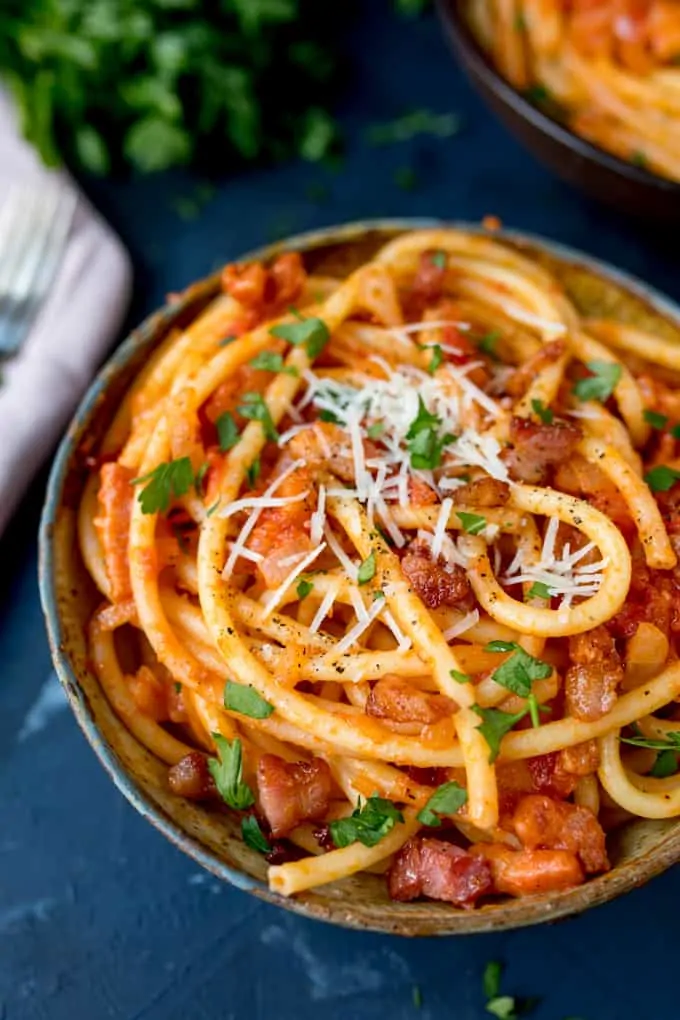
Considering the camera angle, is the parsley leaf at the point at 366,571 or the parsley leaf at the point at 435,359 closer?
the parsley leaf at the point at 366,571

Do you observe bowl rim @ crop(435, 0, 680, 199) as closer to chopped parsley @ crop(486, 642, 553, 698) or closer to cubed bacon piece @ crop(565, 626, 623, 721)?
cubed bacon piece @ crop(565, 626, 623, 721)

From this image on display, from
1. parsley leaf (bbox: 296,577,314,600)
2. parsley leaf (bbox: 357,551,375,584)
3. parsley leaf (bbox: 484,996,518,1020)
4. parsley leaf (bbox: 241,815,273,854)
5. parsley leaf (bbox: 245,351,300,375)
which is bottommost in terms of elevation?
parsley leaf (bbox: 484,996,518,1020)

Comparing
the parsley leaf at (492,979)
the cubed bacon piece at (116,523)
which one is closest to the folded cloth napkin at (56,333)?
the cubed bacon piece at (116,523)

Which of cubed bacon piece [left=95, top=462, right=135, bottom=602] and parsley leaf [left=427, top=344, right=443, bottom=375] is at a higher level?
cubed bacon piece [left=95, top=462, right=135, bottom=602]

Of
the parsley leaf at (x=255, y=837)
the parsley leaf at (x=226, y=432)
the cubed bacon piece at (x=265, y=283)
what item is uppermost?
the cubed bacon piece at (x=265, y=283)

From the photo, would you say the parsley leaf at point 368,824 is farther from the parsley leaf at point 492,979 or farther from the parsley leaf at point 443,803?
the parsley leaf at point 492,979

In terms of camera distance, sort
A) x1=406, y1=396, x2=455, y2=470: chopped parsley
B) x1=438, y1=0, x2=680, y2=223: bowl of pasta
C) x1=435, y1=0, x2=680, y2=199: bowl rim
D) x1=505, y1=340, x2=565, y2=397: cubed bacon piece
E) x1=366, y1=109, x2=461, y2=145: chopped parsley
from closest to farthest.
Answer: x1=406, y1=396, x2=455, y2=470: chopped parsley
x1=505, y1=340, x2=565, y2=397: cubed bacon piece
x1=435, y1=0, x2=680, y2=199: bowl rim
x1=438, y1=0, x2=680, y2=223: bowl of pasta
x1=366, y1=109, x2=461, y2=145: chopped parsley

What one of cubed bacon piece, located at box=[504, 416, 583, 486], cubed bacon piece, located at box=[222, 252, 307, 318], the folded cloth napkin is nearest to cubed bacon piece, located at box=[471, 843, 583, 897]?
cubed bacon piece, located at box=[504, 416, 583, 486]
